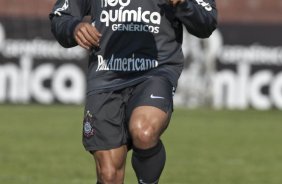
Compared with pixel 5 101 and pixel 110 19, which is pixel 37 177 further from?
pixel 5 101

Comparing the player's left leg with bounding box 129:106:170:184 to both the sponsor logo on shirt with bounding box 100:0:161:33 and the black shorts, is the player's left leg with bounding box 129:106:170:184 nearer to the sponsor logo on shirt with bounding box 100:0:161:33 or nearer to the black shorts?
the black shorts

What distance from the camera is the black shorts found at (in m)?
7.35

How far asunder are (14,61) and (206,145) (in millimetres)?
7384

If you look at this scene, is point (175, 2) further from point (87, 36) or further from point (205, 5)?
point (87, 36)

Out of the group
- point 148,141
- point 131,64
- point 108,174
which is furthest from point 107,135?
point 131,64

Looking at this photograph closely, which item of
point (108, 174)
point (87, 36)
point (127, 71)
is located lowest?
point (108, 174)

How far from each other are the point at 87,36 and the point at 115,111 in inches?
27.7

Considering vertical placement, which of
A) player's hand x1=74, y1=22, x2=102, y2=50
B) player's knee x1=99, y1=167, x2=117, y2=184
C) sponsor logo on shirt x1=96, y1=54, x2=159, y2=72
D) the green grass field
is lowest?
the green grass field

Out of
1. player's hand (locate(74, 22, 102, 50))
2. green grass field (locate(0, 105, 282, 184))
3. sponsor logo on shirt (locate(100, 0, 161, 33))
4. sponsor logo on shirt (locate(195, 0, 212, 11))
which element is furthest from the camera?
green grass field (locate(0, 105, 282, 184))

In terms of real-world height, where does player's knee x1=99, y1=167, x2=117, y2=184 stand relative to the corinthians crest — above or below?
below

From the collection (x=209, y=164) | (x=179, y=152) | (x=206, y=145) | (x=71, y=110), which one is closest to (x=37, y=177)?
(x=209, y=164)

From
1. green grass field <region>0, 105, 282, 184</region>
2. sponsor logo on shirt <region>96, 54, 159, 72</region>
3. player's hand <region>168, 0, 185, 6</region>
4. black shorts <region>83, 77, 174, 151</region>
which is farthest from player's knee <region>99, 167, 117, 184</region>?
green grass field <region>0, 105, 282, 184</region>

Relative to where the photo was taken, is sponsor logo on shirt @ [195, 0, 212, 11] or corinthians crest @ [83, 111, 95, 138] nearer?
sponsor logo on shirt @ [195, 0, 212, 11]

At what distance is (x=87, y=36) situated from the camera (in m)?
6.96
